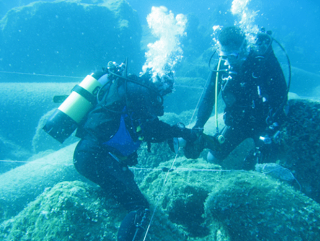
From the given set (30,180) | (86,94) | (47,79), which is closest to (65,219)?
(86,94)

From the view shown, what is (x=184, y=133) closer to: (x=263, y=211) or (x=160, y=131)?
(x=160, y=131)

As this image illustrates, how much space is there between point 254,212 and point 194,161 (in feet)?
6.15

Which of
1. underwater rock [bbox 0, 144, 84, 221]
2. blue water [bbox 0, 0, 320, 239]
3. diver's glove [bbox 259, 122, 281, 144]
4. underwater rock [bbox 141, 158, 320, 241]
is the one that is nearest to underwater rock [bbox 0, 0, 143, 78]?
blue water [bbox 0, 0, 320, 239]

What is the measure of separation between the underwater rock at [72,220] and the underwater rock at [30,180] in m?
1.78

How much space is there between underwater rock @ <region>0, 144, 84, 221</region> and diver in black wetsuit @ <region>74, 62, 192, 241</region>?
2.09 m

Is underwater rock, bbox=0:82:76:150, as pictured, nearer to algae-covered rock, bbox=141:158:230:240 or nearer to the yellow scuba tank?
the yellow scuba tank

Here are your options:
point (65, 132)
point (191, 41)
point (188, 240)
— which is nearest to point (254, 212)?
point (188, 240)

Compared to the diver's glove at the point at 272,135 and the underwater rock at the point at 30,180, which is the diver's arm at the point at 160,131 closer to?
the diver's glove at the point at 272,135

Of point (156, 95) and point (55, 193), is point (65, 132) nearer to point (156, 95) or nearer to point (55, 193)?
point (55, 193)

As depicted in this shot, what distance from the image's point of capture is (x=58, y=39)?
10.6m

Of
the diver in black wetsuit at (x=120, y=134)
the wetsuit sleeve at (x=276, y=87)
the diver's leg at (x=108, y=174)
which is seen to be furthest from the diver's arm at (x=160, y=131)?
the wetsuit sleeve at (x=276, y=87)

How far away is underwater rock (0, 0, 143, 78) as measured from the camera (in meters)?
10.4

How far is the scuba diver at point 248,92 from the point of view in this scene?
2828mm

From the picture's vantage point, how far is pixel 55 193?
219cm
